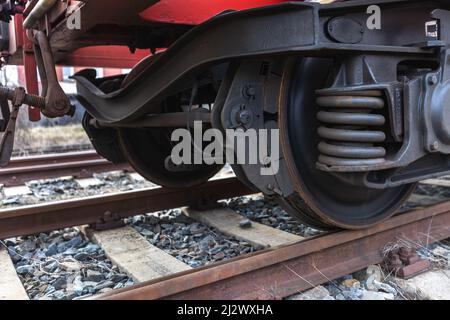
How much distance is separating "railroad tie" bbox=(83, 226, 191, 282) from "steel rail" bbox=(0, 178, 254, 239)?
0.14 metres

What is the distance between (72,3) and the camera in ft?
7.56

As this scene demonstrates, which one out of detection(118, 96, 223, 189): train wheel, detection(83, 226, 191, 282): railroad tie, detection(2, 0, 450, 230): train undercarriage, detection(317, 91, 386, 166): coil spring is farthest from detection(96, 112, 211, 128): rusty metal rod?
detection(83, 226, 191, 282): railroad tie

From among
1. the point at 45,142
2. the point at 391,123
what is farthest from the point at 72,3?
the point at 45,142

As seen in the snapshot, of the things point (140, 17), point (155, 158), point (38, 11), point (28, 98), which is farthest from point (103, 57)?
point (140, 17)

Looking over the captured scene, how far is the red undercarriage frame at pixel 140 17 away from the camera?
8.11 ft

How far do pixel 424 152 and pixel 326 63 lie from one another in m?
0.62

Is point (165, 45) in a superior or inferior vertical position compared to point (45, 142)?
superior

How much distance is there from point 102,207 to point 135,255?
721 mm

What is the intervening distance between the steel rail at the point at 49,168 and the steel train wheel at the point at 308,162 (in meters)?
3.44

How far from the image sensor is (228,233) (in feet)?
9.57

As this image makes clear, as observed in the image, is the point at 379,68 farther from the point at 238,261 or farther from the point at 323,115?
the point at 238,261

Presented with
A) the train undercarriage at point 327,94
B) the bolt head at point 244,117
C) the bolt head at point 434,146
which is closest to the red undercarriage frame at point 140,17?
the train undercarriage at point 327,94

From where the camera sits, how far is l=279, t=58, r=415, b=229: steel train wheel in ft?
6.70
